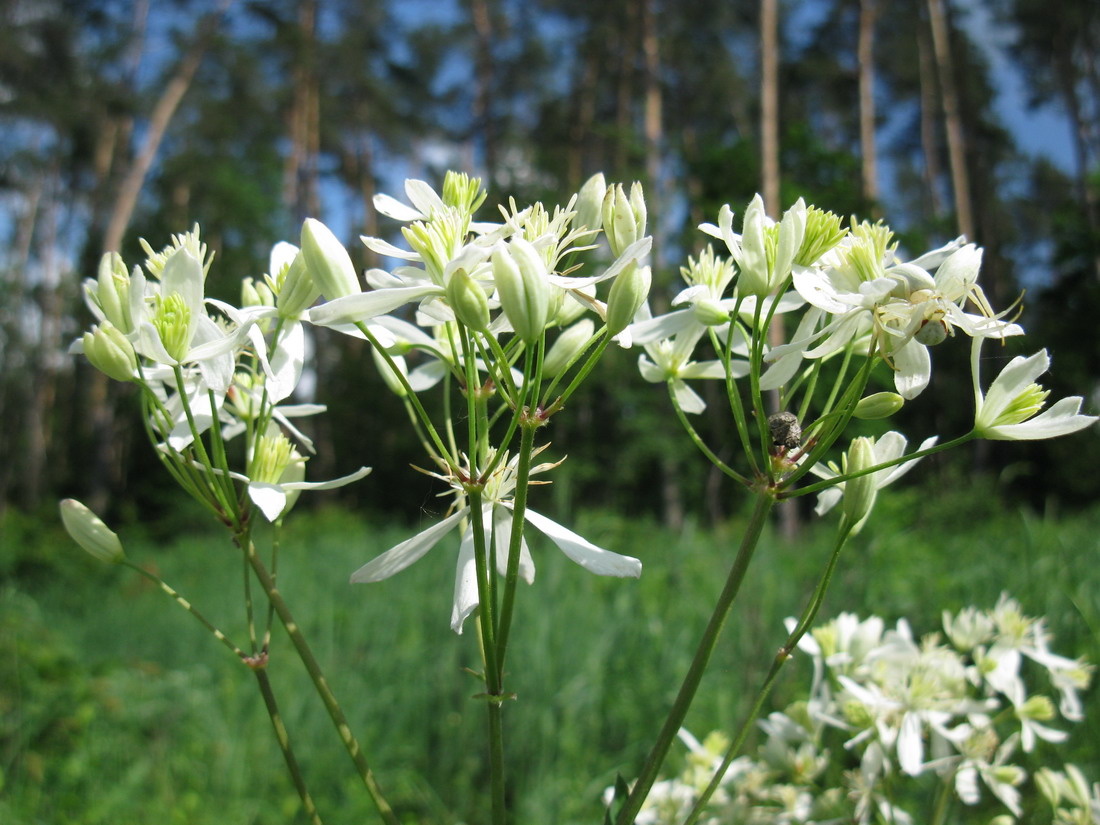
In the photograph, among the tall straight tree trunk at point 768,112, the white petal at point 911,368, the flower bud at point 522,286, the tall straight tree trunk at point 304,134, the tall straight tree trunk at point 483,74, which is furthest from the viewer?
the tall straight tree trunk at point 483,74

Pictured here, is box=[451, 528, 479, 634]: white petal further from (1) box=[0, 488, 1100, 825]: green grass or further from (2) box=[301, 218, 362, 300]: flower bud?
(1) box=[0, 488, 1100, 825]: green grass

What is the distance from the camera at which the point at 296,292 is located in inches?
31.5

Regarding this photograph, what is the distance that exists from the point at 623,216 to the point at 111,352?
506 millimetres

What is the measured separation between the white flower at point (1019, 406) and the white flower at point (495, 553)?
1.24ft

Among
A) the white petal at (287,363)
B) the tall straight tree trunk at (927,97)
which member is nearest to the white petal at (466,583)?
the white petal at (287,363)

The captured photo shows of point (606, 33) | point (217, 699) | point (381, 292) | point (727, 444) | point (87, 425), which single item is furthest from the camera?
point (87, 425)

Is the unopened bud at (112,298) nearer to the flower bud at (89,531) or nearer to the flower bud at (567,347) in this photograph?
the flower bud at (89,531)

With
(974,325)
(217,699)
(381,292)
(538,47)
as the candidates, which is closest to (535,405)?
(381,292)

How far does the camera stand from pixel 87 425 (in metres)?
18.1

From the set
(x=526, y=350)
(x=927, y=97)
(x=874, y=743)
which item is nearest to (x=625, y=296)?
(x=526, y=350)

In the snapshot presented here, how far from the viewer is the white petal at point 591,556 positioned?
26.6 inches

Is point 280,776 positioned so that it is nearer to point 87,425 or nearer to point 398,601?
point 398,601

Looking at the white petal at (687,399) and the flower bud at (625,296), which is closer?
the flower bud at (625,296)

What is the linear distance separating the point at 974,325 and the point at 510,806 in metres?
2.90
